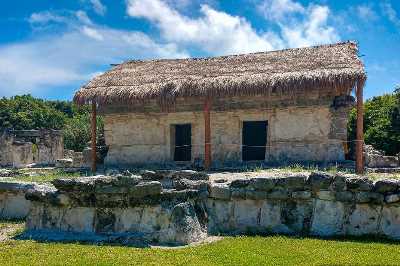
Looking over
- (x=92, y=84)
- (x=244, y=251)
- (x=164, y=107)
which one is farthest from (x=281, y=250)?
(x=92, y=84)

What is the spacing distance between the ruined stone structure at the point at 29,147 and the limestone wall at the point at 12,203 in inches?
543

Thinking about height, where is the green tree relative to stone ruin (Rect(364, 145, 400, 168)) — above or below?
above

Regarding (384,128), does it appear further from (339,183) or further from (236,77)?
(339,183)

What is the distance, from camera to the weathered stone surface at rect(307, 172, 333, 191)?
830 centimetres

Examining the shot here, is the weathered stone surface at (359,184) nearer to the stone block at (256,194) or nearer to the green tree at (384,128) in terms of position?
the stone block at (256,194)

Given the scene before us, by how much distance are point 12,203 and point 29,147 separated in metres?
15.7

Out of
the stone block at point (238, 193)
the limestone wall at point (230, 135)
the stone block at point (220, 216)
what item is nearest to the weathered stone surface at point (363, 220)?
the stone block at point (238, 193)

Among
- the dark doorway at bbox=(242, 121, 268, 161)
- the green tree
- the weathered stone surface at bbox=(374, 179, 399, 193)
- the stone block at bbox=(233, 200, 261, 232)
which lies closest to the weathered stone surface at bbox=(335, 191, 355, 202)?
the weathered stone surface at bbox=(374, 179, 399, 193)

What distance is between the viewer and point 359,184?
8148 millimetres

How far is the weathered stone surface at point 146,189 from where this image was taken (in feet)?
27.7

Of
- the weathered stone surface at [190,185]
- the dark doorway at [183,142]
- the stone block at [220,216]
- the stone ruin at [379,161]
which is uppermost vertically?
the dark doorway at [183,142]

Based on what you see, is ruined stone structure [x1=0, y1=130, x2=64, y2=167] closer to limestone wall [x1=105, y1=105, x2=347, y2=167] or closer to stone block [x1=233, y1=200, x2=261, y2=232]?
limestone wall [x1=105, y1=105, x2=347, y2=167]

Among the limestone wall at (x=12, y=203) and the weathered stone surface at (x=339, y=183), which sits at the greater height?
the weathered stone surface at (x=339, y=183)

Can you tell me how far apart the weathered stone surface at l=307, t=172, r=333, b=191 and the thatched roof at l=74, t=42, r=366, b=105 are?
5.18m
